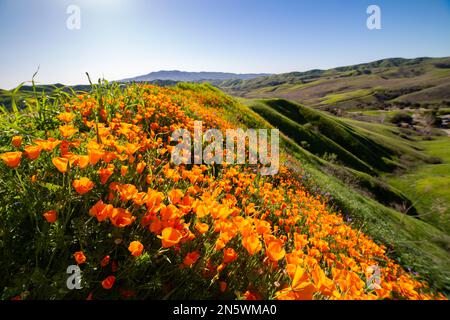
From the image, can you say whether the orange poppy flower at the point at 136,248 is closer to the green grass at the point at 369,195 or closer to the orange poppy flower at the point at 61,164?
the orange poppy flower at the point at 61,164

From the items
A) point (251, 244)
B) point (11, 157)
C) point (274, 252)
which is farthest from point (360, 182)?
point (11, 157)

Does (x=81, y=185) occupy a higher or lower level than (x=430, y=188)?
higher

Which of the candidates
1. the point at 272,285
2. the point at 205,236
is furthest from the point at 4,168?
the point at 272,285

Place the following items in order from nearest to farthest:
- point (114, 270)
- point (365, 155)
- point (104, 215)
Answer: point (104, 215) < point (114, 270) < point (365, 155)

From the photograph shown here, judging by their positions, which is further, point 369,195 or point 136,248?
point 369,195

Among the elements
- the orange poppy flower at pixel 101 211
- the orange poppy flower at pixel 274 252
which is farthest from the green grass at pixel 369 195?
the orange poppy flower at pixel 101 211

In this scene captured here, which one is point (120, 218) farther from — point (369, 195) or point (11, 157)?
point (369, 195)

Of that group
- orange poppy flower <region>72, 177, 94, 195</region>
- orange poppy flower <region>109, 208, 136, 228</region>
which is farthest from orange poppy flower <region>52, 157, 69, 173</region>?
orange poppy flower <region>109, 208, 136, 228</region>

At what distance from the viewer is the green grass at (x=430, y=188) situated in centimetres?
3147

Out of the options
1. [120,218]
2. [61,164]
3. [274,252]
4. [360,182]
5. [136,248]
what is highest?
[61,164]

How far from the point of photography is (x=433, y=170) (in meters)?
52.0

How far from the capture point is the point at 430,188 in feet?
130
